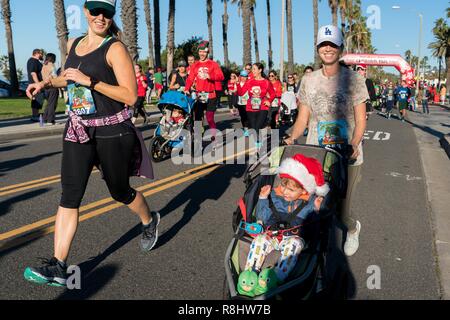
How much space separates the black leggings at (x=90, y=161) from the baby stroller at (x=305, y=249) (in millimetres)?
959

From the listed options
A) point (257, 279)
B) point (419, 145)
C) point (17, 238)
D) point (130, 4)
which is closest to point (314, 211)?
point (257, 279)

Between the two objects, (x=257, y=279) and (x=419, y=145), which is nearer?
(x=257, y=279)

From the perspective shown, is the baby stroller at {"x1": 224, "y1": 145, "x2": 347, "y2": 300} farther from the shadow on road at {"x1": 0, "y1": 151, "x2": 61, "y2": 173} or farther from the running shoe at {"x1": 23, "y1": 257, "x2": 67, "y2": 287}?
the shadow on road at {"x1": 0, "y1": 151, "x2": 61, "y2": 173}

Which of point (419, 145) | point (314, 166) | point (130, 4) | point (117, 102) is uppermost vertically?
point (130, 4)

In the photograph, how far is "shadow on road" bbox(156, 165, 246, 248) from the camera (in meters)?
4.84

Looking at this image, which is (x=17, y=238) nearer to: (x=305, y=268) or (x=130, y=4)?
(x=305, y=268)

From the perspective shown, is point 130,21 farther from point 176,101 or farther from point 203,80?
point 176,101

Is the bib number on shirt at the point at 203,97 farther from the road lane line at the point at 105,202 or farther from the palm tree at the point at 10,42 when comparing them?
the palm tree at the point at 10,42

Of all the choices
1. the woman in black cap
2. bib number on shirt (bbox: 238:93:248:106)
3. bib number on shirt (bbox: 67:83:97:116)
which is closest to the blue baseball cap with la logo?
the woman in black cap

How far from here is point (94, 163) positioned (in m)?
3.47

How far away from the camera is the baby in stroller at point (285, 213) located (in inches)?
111

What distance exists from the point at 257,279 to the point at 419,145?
11.0 m

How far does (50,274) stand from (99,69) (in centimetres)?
152

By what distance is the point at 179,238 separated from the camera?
4484 millimetres
